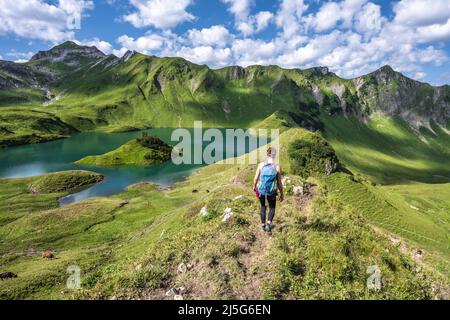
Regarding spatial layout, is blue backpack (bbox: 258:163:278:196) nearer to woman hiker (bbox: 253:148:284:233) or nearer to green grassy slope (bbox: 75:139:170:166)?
woman hiker (bbox: 253:148:284:233)

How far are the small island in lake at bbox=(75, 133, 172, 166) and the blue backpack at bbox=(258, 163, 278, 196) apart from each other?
5938 inches

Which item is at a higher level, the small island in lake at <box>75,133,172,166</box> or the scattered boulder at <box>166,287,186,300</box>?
the small island in lake at <box>75,133,172,166</box>

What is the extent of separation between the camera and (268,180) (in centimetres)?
1995

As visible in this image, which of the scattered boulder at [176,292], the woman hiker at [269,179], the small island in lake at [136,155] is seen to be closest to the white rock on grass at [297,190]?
the woman hiker at [269,179]

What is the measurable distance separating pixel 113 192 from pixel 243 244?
99.5 m

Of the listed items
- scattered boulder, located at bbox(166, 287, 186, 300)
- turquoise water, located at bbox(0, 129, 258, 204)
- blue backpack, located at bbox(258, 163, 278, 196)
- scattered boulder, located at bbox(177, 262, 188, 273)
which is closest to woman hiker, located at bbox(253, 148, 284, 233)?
blue backpack, located at bbox(258, 163, 278, 196)

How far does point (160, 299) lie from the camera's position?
15984 millimetres

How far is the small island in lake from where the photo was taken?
16625 centimetres

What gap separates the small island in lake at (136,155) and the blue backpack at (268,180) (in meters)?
151

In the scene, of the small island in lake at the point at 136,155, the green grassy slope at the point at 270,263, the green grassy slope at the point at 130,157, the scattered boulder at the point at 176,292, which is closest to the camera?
the scattered boulder at the point at 176,292

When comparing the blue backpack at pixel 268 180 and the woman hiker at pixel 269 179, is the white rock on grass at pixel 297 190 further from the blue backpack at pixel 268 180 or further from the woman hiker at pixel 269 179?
the blue backpack at pixel 268 180

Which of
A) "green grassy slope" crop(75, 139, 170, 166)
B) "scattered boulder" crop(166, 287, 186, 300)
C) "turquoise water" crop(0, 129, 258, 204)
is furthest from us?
"green grassy slope" crop(75, 139, 170, 166)

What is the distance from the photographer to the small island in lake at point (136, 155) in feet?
545

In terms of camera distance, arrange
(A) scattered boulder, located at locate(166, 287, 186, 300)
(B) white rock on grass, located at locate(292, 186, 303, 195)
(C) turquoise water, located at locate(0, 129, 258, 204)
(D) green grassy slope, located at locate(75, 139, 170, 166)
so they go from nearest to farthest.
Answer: (A) scattered boulder, located at locate(166, 287, 186, 300)
(B) white rock on grass, located at locate(292, 186, 303, 195)
(C) turquoise water, located at locate(0, 129, 258, 204)
(D) green grassy slope, located at locate(75, 139, 170, 166)
